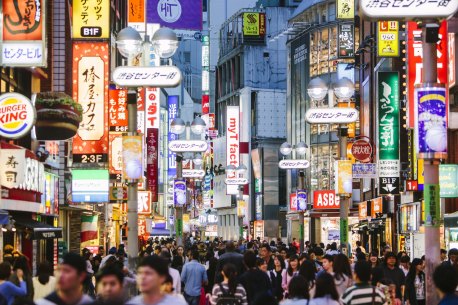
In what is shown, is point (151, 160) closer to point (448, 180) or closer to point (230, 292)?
point (448, 180)

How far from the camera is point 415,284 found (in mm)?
20906

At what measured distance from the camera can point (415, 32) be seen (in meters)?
39.1

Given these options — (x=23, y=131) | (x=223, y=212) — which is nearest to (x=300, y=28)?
(x=223, y=212)

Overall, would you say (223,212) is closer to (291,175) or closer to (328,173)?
(291,175)

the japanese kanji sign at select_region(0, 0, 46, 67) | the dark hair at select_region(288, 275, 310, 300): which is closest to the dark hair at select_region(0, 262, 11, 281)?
the dark hair at select_region(288, 275, 310, 300)

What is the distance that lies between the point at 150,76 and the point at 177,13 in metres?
21.2

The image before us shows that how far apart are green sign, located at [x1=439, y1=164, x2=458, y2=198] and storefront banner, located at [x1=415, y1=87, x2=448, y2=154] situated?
678 inches

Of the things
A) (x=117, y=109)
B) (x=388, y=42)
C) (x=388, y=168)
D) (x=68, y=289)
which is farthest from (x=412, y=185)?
(x=68, y=289)

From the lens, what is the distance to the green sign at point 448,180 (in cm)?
3472

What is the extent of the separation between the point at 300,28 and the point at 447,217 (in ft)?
189

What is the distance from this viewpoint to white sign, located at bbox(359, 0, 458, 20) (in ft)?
58.0

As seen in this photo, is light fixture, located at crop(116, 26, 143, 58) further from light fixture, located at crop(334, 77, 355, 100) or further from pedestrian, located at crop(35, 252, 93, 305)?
pedestrian, located at crop(35, 252, 93, 305)

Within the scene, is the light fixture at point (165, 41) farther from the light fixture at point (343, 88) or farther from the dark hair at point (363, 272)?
the dark hair at point (363, 272)

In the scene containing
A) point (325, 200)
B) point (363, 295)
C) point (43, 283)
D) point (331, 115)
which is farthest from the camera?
point (325, 200)
